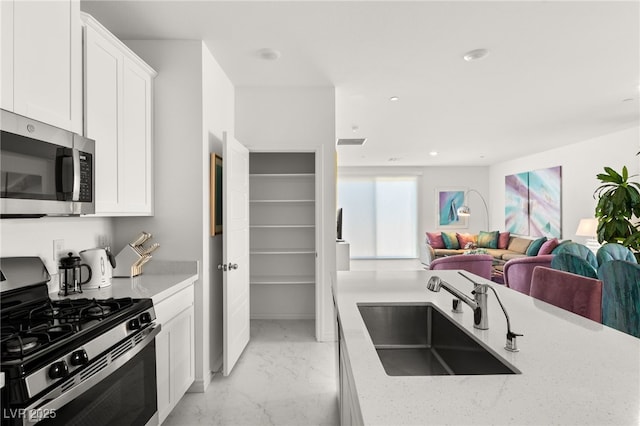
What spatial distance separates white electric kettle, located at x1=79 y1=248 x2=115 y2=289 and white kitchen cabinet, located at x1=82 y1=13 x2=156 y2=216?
10.1 inches

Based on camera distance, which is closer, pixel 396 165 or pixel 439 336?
pixel 439 336

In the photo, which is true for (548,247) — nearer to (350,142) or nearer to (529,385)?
(350,142)

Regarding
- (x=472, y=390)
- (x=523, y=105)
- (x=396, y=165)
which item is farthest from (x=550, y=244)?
(x=472, y=390)

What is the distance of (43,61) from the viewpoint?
157cm

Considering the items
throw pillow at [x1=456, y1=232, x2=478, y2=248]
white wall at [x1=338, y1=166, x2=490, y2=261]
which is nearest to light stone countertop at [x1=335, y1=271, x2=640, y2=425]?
throw pillow at [x1=456, y1=232, x2=478, y2=248]

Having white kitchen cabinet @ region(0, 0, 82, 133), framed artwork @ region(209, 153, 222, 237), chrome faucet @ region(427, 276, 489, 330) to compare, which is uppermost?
white kitchen cabinet @ region(0, 0, 82, 133)

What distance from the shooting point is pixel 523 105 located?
4.24m

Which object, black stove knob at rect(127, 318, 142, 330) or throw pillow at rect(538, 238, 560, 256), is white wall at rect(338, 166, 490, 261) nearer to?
throw pillow at rect(538, 238, 560, 256)

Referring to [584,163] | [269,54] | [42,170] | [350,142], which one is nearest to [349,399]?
[42,170]

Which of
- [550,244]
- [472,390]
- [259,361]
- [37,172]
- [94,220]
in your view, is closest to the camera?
[472,390]

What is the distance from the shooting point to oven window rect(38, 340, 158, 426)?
1259 millimetres

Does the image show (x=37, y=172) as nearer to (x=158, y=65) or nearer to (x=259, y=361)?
(x=158, y=65)

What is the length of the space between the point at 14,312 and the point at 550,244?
6849 millimetres

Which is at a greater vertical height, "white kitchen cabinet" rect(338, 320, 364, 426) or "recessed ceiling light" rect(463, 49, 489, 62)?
"recessed ceiling light" rect(463, 49, 489, 62)
